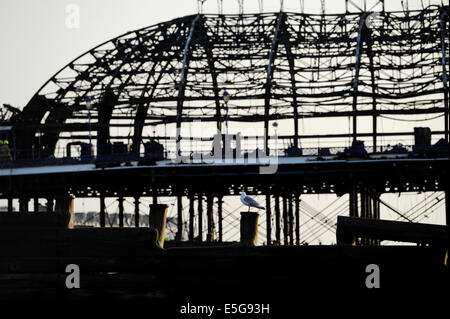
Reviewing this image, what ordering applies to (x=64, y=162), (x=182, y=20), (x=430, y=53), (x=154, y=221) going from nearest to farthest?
(x=154, y=221) → (x=64, y=162) → (x=430, y=53) → (x=182, y=20)

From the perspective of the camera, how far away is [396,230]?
12.2 metres

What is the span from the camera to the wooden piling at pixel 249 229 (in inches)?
598

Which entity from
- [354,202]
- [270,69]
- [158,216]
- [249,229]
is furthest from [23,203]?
[158,216]

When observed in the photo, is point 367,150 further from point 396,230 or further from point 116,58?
point 396,230

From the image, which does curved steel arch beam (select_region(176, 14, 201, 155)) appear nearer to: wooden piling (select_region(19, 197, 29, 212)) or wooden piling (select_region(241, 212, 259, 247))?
wooden piling (select_region(19, 197, 29, 212))

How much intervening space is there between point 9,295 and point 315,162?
134ft

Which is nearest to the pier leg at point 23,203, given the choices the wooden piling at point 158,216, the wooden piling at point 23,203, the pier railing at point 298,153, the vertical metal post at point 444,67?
the wooden piling at point 23,203

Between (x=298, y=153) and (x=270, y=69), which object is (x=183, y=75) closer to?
(x=270, y=69)

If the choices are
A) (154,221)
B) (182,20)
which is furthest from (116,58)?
(154,221)

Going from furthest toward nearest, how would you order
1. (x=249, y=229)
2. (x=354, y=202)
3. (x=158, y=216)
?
(x=354, y=202), (x=249, y=229), (x=158, y=216)

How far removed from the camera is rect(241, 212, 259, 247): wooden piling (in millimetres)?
15180

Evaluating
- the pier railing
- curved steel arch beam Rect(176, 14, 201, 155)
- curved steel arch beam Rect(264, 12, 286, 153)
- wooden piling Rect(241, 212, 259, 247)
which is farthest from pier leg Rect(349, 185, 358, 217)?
wooden piling Rect(241, 212, 259, 247)

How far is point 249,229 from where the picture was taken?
15.2 meters

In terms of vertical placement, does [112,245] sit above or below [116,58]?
below
